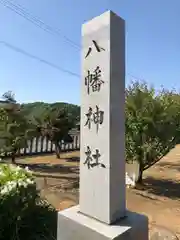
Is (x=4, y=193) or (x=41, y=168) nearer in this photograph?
(x=4, y=193)

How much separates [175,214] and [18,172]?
10.3 ft

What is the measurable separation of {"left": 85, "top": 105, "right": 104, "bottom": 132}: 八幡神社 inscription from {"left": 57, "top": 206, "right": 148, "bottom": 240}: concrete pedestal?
92 cm

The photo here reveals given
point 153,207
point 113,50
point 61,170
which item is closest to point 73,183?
point 61,170

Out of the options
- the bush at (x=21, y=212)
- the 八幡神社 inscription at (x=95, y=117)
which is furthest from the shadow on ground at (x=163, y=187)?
the 八幡神社 inscription at (x=95, y=117)

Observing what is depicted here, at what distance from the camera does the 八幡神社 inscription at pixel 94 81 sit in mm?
2455

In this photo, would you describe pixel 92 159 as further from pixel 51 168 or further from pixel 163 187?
pixel 51 168

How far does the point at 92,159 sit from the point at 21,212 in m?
1.14

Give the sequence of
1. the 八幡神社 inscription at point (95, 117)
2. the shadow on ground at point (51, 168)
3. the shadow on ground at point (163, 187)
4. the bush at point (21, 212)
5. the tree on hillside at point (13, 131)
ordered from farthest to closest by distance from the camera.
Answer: the shadow on ground at point (51, 168) → the tree on hillside at point (13, 131) → the shadow on ground at point (163, 187) → the bush at point (21, 212) → the 八幡神社 inscription at point (95, 117)

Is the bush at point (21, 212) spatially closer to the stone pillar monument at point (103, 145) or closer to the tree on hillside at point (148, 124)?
the stone pillar monument at point (103, 145)

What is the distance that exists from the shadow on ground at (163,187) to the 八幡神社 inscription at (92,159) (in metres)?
3.98

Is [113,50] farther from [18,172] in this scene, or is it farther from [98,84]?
[18,172]

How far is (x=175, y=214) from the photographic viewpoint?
470cm

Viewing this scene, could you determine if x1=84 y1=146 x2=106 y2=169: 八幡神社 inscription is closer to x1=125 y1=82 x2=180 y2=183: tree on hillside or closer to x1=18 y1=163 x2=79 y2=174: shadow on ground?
x1=125 y1=82 x2=180 y2=183: tree on hillside

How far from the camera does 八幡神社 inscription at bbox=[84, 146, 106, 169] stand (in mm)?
2420
